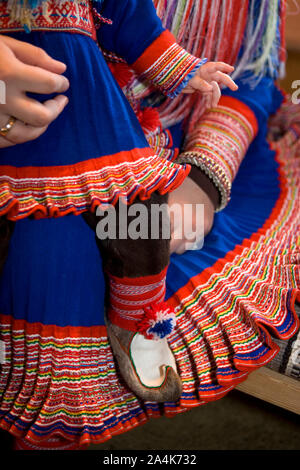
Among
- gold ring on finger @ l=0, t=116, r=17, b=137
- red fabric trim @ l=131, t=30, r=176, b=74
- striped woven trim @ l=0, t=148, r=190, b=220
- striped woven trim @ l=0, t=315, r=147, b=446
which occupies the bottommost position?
striped woven trim @ l=0, t=315, r=147, b=446

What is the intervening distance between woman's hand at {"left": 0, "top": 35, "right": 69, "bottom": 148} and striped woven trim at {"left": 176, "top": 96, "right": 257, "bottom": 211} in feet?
0.97

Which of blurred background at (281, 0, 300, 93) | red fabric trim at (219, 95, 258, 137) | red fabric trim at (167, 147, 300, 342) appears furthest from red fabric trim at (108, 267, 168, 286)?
blurred background at (281, 0, 300, 93)

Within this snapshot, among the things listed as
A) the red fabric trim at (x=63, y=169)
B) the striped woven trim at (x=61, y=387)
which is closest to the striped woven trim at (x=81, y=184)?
the red fabric trim at (x=63, y=169)

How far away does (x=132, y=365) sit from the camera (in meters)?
0.55

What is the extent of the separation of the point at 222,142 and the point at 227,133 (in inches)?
1.2

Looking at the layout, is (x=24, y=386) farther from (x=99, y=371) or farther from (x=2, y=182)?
(x=2, y=182)

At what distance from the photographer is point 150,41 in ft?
1.68

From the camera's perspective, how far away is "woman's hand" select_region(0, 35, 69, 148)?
39 cm

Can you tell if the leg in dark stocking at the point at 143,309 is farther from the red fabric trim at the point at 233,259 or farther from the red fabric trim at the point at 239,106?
the red fabric trim at the point at 239,106

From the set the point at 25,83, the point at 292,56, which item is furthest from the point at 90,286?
the point at 292,56

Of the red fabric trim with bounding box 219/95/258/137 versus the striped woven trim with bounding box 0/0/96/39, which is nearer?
the striped woven trim with bounding box 0/0/96/39

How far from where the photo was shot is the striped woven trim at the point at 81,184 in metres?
0.44

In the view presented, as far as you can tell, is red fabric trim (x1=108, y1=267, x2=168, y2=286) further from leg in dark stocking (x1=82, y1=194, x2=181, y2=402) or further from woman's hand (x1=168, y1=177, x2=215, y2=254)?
woman's hand (x1=168, y1=177, x2=215, y2=254)
